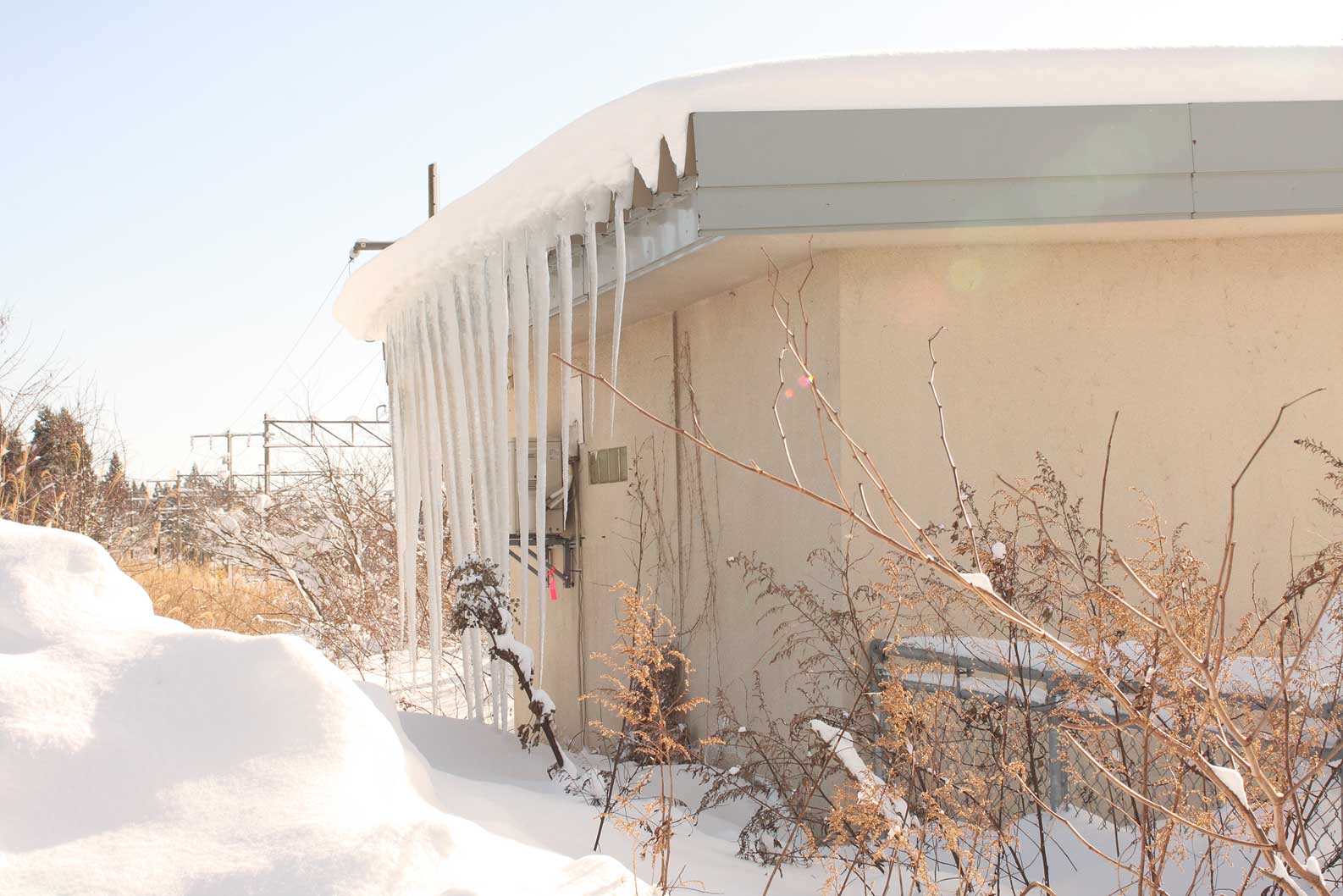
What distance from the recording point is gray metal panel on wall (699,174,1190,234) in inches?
162

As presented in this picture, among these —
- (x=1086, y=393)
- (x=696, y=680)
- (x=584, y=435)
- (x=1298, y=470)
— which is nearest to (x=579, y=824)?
(x=696, y=680)

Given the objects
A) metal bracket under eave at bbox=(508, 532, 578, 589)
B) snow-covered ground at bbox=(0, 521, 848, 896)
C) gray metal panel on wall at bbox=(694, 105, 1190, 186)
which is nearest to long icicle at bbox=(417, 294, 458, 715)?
metal bracket under eave at bbox=(508, 532, 578, 589)

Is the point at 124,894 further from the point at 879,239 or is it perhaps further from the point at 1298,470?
the point at 1298,470

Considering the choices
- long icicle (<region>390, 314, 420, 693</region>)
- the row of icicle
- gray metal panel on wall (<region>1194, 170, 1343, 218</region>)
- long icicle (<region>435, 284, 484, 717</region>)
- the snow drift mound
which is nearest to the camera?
the snow drift mound

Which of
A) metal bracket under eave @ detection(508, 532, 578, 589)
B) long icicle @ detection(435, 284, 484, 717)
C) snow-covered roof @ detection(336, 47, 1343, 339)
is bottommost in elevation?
metal bracket under eave @ detection(508, 532, 578, 589)

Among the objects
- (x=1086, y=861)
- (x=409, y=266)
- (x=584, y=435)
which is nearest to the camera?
(x=1086, y=861)

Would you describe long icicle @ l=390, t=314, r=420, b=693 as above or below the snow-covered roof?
below

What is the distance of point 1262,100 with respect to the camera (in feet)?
13.6

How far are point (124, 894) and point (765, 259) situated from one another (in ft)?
10.9

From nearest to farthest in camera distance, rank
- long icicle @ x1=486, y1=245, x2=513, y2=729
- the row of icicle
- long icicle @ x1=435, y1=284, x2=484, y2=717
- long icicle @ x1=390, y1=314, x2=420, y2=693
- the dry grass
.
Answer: the row of icicle, long icicle @ x1=486, y1=245, x2=513, y2=729, long icicle @ x1=435, y1=284, x2=484, y2=717, long icicle @ x1=390, y1=314, x2=420, y2=693, the dry grass

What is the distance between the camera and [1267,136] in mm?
4184

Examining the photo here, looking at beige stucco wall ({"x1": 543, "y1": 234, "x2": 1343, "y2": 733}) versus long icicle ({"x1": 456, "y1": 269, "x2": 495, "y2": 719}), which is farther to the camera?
long icicle ({"x1": 456, "y1": 269, "x2": 495, "y2": 719})

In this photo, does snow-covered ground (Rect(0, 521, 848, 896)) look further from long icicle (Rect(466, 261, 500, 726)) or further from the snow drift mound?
long icicle (Rect(466, 261, 500, 726))

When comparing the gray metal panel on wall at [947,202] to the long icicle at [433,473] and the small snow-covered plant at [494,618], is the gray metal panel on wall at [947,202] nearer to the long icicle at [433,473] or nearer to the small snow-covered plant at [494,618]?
the small snow-covered plant at [494,618]
